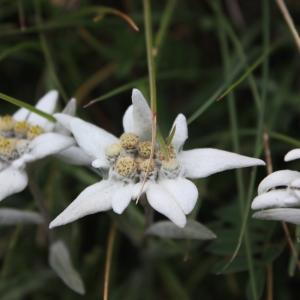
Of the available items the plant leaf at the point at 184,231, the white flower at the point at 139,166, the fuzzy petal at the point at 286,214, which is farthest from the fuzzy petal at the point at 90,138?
the fuzzy petal at the point at 286,214

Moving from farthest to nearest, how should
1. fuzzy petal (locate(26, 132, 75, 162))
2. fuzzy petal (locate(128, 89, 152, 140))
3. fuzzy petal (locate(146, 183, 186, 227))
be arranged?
fuzzy petal (locate(26, 132, 75, 162)) < fuzzy petal (locate(128, 89, 152, 140)) < fuzzy petal (locate(146, 183, 186, 227))

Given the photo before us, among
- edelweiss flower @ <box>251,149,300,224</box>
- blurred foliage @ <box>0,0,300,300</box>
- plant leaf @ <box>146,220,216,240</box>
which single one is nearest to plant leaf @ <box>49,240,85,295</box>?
blurred foliage @ <box>0,0,300,300</box>

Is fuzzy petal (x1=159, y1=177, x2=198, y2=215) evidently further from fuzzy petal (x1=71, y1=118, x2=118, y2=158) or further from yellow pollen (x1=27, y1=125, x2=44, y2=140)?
yellow pollen (x1=27, y1=125, x2=44, y2=140)

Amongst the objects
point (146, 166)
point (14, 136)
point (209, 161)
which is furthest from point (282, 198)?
point (14, 136)

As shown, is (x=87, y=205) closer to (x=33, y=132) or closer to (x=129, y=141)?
(x=129, y=141)

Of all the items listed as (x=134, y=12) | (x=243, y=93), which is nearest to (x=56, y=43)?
(x=134, y=12)

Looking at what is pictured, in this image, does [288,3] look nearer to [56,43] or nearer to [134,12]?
[134,12]
